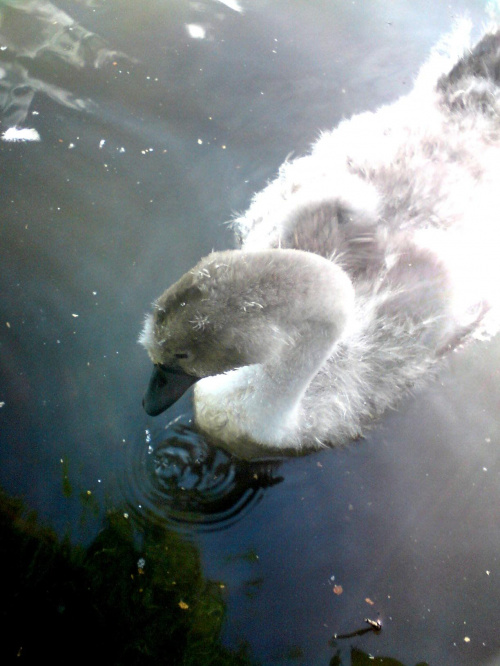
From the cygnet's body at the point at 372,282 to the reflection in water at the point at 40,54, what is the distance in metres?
2.02

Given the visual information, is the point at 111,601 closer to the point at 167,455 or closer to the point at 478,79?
the point at 167,455

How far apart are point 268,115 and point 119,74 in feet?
3.73

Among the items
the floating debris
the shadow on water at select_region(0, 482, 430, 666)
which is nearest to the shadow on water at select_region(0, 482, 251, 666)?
the shadow on water at select_region(0, 482, 430, 666)

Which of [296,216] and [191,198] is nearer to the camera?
[296,216]

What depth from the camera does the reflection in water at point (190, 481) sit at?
2.65 metres

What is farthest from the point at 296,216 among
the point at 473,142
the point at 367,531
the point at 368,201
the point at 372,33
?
the point at 372,33

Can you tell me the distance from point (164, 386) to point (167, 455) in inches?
18.8

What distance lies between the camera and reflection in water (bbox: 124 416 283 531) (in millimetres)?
2652

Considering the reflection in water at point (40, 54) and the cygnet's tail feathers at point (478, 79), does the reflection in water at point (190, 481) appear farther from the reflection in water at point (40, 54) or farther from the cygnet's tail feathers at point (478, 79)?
the reflection in water at point (40, 54)

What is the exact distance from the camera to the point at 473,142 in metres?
3.01

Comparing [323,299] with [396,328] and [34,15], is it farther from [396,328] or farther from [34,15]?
[34,15]

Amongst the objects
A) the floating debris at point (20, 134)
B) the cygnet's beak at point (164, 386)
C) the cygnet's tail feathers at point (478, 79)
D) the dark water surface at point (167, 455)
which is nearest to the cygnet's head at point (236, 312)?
the cygnet's beak at point (164, 386)

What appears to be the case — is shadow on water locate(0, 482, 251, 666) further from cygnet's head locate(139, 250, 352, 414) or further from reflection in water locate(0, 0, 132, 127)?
reflection in water locate(0, 0, 132, 127)

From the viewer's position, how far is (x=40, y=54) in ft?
14.2
